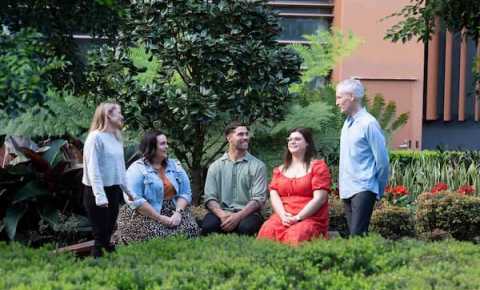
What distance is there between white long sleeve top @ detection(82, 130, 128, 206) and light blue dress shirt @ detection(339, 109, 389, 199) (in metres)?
1.91

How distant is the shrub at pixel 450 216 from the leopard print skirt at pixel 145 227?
2556mm

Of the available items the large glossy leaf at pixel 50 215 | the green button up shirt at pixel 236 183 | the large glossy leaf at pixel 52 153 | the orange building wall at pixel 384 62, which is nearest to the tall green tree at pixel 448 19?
the green button up shirt at pixel 236 183

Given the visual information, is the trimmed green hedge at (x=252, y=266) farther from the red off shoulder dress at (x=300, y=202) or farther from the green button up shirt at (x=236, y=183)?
the green button up shirt at (x=236, y=183)

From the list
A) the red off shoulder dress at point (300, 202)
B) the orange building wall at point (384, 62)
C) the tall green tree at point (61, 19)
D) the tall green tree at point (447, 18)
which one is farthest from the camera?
the orange building wall at point (384, 62)

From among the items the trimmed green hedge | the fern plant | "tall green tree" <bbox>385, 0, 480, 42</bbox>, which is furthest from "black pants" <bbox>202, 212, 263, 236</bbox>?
the fern plant

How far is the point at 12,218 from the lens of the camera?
8906mm

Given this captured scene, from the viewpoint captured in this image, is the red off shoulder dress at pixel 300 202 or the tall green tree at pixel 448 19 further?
the tall green tree at pixel 448 19

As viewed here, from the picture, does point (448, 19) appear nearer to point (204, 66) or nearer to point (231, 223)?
point (204, 66)

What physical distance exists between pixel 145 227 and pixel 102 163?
0.98m

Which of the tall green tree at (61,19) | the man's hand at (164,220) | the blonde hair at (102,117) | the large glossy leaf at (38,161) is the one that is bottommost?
the man's hand at (164,220)

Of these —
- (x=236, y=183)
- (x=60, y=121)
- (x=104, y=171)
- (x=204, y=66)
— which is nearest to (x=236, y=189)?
(x=236, y=183)

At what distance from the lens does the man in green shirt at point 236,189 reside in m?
8.13

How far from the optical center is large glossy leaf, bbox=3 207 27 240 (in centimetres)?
877

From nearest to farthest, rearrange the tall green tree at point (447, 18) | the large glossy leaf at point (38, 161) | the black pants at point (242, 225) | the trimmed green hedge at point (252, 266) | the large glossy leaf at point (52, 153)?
the trimmed green hedge at point (252, 266)
the black pants at point (242, 225)
the tall green tree at point (447, 18)
the large glossy leaf at point (38, 161)
the large glossy leaf at point (52, 153)
